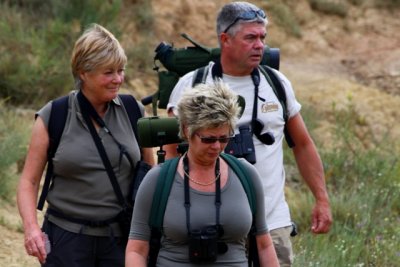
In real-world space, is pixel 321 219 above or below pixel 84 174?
below

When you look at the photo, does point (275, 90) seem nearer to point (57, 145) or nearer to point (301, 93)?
point (57, 145)

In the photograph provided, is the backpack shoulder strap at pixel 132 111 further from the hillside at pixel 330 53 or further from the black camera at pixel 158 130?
the hillside at pixel 330 53

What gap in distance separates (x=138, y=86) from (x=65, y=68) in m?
1.40

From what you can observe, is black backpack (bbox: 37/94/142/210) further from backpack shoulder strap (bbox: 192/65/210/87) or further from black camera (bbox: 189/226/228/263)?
black camera (bbox: 189/226/228/263)

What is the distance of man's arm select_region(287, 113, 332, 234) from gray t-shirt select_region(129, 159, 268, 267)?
1192mm

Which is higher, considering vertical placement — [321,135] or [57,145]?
[57,145]

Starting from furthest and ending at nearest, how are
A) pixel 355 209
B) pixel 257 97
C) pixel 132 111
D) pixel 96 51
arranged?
pixel 355 209 → pixel 257 97 → pixel 132 111 → pixel 96 51

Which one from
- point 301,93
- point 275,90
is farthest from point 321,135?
point 275,90

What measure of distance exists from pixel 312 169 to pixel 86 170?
1271 mm

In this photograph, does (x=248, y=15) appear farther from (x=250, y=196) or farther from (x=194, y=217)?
(x=194, y=217)

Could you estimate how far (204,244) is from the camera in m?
3.51

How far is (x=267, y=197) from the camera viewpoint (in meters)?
4.62

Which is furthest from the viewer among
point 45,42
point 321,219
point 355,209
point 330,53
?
point 330,53

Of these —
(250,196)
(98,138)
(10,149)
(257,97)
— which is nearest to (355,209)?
(10,149)
